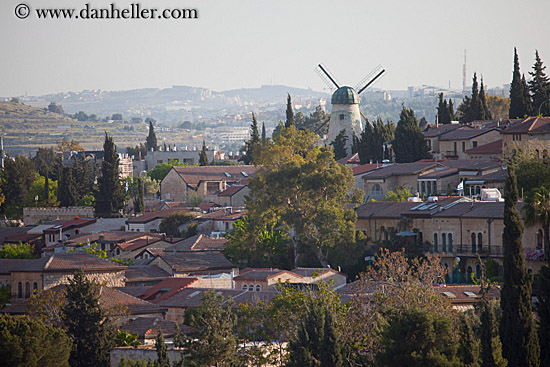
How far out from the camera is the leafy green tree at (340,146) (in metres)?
89.9

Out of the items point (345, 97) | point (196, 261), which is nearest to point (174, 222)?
point (196, 261)

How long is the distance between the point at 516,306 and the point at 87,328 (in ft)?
49.7

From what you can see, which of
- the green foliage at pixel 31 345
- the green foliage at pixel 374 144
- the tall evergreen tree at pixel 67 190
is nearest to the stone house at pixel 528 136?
the green foliage at pixel 374 144

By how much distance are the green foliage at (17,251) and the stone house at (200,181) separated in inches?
775

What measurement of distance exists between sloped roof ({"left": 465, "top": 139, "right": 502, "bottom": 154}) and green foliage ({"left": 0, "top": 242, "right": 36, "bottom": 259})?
28.7 metres

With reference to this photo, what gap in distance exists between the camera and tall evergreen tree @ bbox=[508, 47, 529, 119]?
74.2 meters

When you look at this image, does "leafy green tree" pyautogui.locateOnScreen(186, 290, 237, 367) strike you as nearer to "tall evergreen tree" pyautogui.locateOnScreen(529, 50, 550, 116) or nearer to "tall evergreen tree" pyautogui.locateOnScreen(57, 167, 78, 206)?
"tall evergreen tree" pyautogui.locateOnScreen(529, 50, 550, 116)

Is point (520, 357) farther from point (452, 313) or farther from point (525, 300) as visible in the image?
point (452, 313)

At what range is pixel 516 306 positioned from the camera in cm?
3425

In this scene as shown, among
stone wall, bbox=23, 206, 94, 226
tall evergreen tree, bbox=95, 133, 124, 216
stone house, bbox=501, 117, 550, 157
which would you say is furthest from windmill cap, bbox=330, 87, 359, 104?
stone house, bbox=501, 117, 550, 157

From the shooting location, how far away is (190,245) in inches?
2557

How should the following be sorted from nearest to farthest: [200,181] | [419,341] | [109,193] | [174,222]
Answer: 1. [419,341]
2. [174,222]
3. [109,193]
4. [200,181]

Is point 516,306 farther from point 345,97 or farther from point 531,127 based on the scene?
point 345,97

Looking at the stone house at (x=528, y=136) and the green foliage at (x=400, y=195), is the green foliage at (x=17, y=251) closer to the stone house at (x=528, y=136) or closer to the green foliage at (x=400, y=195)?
the green foliage at (x=400, y=195)
